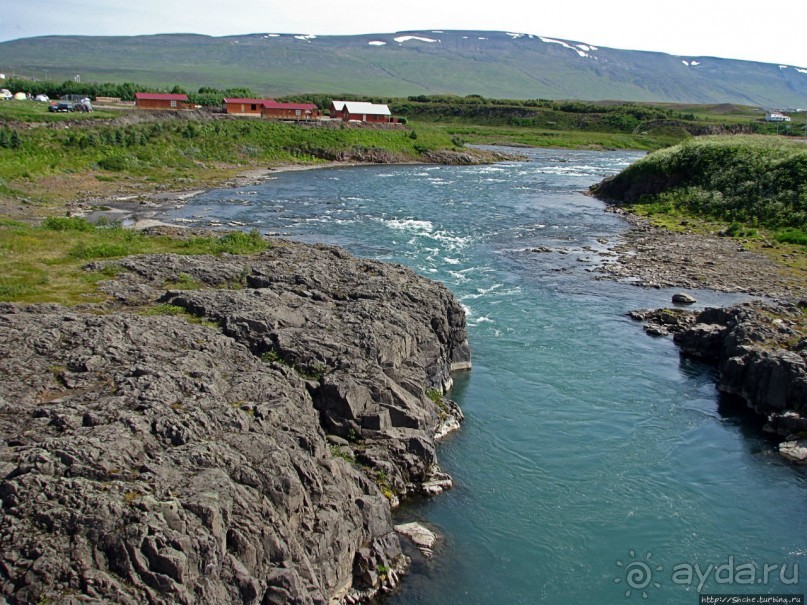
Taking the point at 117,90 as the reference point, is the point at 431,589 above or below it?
below

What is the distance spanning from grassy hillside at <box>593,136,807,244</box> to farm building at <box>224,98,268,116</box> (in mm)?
63163

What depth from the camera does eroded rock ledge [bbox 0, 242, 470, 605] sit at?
13.7 meters

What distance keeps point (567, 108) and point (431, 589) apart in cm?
17156

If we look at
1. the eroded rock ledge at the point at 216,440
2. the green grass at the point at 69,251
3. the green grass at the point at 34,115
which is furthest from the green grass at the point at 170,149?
the eroded rock ledge at the point at 216,440

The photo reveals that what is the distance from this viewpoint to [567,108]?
A: 175875 millimetres

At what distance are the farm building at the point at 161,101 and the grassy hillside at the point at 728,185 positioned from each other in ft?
237

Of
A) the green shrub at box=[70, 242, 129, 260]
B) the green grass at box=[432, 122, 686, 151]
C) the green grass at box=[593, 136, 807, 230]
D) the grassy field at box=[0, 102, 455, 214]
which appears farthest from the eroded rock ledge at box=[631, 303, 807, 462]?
the green grass at box=[432, 122, 686, 151]

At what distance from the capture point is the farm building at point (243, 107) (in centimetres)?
11757

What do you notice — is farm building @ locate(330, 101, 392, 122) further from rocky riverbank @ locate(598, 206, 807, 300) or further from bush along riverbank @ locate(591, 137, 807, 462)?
rocky riverbank @ locate(598, 206, 807, 300)

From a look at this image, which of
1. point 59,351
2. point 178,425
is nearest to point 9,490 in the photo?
point 178,425

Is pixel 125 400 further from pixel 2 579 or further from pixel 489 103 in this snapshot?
pixel 489 103

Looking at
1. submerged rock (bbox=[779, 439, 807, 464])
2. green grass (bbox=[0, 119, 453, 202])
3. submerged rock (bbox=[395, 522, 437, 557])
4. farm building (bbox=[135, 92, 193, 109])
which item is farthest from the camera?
farm building (bbox=[135, 92, 193, 109])

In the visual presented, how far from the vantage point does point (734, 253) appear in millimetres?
51188

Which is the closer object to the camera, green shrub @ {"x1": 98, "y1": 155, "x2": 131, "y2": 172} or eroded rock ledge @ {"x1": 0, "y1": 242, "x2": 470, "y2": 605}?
eroded rock ledge @ {"x1": 0, "y1": 242, "x2": 470, "y2": 605}
